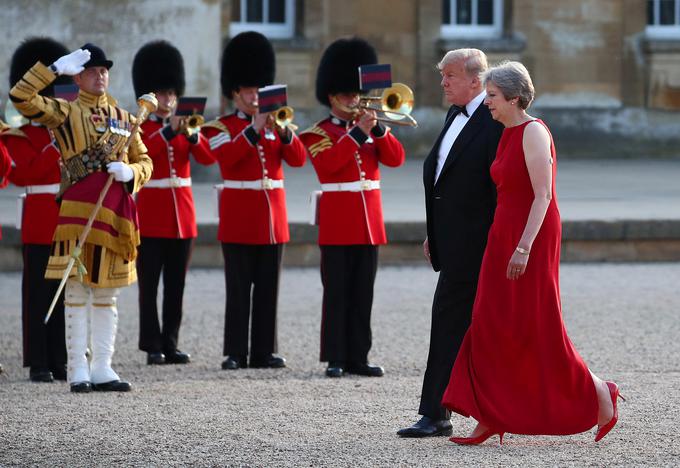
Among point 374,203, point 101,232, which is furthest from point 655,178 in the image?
point 101,232

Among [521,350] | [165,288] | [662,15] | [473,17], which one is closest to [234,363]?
[165,288]

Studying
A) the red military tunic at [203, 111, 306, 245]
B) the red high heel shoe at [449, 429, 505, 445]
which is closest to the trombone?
the red military tunic at [203, 111, 306, 245]

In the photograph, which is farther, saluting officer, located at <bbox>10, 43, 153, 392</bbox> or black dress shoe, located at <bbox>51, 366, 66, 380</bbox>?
black dress shoe, located at <bbox>51, 366, 66, 380</bbox>

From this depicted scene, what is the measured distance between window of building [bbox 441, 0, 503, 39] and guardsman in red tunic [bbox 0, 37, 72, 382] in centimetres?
1155

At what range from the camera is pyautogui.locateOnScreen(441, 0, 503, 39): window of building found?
763 inches

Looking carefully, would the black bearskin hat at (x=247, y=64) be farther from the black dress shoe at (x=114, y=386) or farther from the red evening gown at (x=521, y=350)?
the red evening gown at (x=521, y=350)

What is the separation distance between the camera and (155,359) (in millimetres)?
8562

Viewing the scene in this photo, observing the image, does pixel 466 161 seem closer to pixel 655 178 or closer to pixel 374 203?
pixel 374 203

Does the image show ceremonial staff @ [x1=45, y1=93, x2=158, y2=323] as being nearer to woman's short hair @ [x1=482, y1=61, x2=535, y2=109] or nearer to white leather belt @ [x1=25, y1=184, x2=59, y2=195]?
white leather belt @ [x1=25, y1=184, x2=59, y2=195]

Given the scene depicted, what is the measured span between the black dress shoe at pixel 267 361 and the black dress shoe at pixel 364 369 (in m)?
0.41

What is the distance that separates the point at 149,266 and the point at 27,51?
127cm

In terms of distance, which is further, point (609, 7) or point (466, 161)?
point (609, 7)

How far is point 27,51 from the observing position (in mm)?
8516

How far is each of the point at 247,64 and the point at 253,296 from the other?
1237 millimetres
